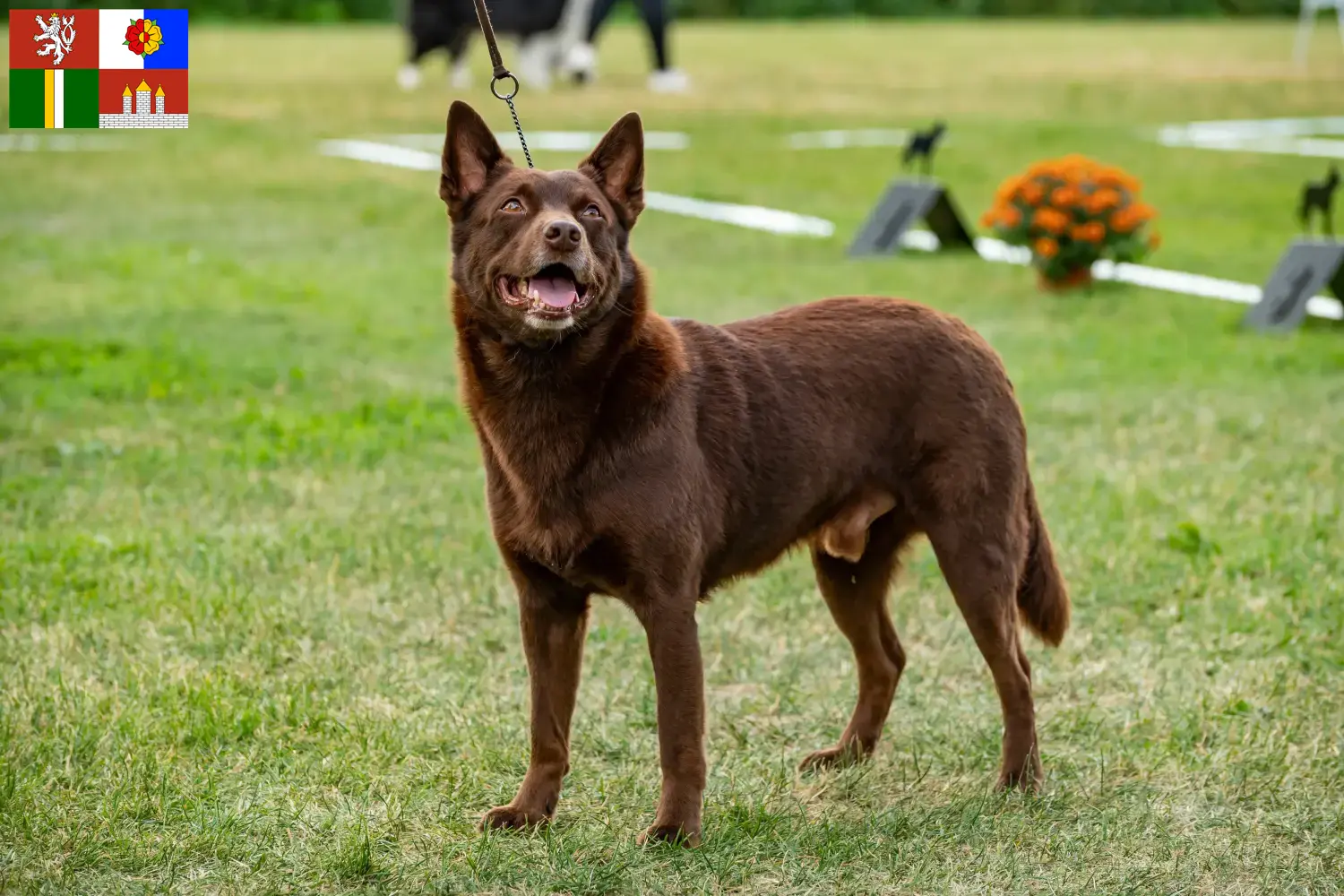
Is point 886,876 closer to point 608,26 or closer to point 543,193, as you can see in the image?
point 543,193

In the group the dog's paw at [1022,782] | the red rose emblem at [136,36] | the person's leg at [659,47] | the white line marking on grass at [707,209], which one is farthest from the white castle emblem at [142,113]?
the person's leg at [659,47]

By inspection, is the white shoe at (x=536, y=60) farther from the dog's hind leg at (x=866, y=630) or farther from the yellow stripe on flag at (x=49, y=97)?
the dog's hind leg at (x=866, y=630)

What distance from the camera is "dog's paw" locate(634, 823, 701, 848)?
404 centimetres

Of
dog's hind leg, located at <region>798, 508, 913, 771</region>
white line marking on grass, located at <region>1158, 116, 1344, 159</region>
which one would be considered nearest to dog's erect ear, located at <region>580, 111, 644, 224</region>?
dog's hind leg, located at <region>798, 508, 913, 771</region>

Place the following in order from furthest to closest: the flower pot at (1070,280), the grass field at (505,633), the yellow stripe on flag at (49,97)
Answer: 1. the flower pot at (1070,280)
2. the yellow stripe on flag at (49,97)
3. the grass field at (505,633)

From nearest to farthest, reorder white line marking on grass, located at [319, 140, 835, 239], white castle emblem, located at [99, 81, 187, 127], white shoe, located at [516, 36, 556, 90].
A: 1. white castle emblem, located at [99, 81, 187, 127]
2. white line marking on grass, located at [319, 140, 835, 239]
3. white shoe, located at [516, 36, 556, 90]

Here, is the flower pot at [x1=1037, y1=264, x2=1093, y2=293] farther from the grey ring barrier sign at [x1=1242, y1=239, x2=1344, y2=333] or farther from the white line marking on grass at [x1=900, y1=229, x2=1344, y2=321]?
the grey ring barrier sign at [x1=1242, y1=239, x2=1344, y2=333]

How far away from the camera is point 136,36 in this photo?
6.16 meters

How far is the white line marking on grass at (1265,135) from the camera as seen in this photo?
71.2 feet

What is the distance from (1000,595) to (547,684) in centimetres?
125

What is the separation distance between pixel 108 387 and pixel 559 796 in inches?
238

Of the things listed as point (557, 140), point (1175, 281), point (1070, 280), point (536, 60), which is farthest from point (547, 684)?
point (536, 60)

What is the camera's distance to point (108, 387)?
9547 millimetres

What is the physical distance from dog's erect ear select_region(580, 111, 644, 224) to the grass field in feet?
5.33
